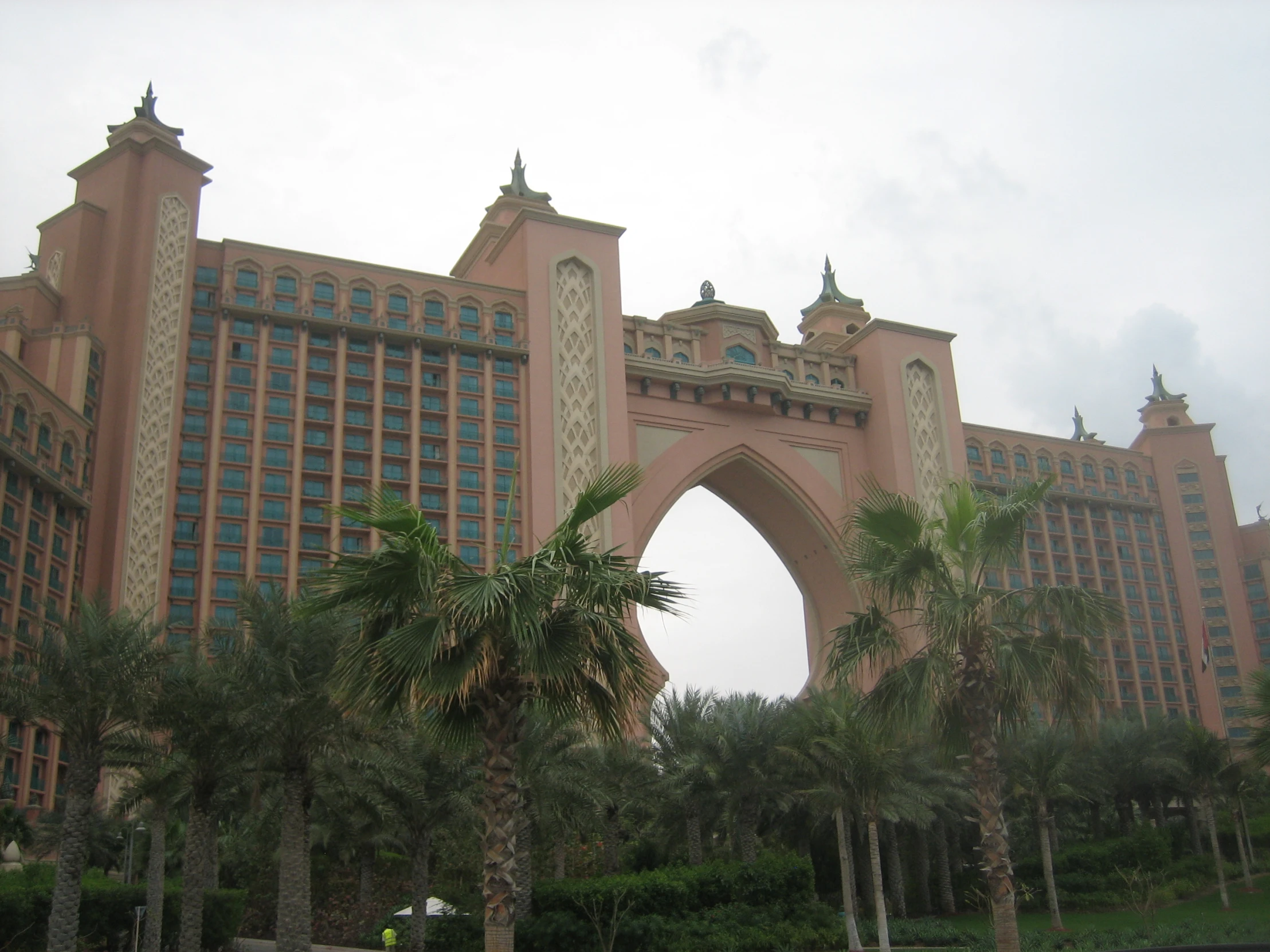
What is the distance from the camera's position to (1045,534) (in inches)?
2512

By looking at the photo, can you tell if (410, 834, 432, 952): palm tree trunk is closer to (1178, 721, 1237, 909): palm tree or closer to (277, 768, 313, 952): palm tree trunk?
(277, 768, 313, 952): palm tree trunk

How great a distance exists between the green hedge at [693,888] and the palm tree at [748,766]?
108 centimetres

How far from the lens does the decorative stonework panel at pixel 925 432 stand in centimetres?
5434

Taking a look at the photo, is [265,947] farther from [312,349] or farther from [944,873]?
[312,349]

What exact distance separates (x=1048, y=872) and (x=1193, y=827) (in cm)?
1157

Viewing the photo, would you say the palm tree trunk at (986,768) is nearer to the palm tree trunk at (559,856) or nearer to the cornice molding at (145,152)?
the palm tree trunk at (559,856)

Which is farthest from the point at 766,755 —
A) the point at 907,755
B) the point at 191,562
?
the point at 191,562

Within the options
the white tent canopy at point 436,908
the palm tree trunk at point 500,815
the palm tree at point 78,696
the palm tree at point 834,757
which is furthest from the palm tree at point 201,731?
the palm tree at point 834,757

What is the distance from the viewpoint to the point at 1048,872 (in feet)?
107

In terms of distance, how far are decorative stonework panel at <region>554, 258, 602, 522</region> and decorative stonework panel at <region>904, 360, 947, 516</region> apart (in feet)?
48.9

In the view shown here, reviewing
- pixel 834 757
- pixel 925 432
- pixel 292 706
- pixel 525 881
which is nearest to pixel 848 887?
pixel 834 757

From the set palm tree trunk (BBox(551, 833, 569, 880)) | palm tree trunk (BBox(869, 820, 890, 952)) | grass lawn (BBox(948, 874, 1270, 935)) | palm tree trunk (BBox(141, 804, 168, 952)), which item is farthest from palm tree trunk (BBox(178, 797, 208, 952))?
grass lawn (BBox(948, 874, 1270, 935))

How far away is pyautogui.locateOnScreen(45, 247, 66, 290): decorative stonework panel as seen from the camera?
148 feet

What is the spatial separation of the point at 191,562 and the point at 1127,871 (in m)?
31.0
